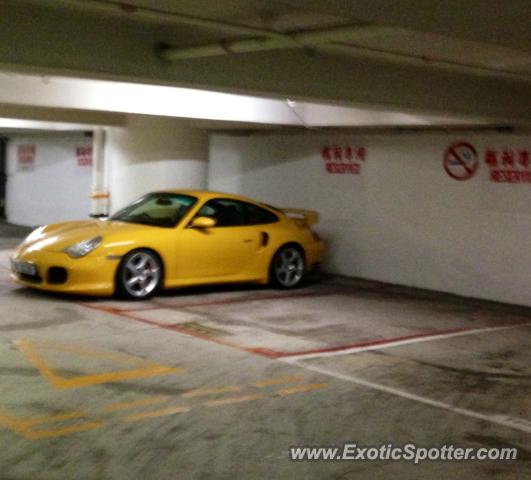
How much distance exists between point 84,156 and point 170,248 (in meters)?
8.54

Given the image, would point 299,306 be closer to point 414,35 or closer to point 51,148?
point 414,35

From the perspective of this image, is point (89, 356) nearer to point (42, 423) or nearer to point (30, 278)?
point (42, 423)

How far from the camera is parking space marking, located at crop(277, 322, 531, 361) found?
7926 mm

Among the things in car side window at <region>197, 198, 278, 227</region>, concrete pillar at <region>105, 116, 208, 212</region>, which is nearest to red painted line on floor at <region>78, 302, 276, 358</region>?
car side window at <region>197, 198, 278, 227</region>

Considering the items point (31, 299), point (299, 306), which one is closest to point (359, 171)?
point (299, 306)

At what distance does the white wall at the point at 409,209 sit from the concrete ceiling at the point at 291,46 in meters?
2.36

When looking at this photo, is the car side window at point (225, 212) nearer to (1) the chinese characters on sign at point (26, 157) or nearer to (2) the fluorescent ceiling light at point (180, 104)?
(2) the fluorescent ceiling light at point (180, 104)

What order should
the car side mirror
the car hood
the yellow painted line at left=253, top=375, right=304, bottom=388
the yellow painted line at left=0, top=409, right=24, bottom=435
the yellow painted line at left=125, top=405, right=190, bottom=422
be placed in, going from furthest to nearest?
the car side mirror, the car hood, the yellow painted line at left=253, top=375, right=304, bottom=388, the yellow painted line at left=125, top=405, right=190, bottom=422, the yellow painted line at left=0, top=409, right=24, bottom=435

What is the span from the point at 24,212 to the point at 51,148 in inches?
74.6

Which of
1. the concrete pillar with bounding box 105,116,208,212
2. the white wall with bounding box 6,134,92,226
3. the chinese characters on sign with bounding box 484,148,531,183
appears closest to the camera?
the chinese characters on sign with bounding box 484,148,531,183

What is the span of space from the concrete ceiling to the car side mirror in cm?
265

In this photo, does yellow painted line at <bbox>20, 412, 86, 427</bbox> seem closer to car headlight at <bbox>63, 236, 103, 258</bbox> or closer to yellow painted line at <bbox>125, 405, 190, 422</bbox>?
yellow painted line at <bbox>125, 405, 190, 422</bbox>

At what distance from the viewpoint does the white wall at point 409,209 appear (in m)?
11.8

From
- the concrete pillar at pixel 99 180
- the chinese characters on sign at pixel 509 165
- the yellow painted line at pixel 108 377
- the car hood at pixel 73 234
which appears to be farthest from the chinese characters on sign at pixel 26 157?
the yellow painted line at pixel 108 377
